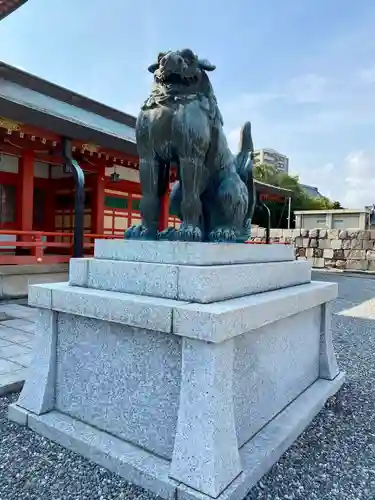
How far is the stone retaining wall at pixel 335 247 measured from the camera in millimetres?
12438

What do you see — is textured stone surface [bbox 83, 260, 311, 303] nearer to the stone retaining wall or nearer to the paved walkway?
the paved walkway

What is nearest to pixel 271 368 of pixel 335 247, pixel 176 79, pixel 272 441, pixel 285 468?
pixel 272 441

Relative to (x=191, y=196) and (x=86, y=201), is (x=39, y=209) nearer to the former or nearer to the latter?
(x=86, y=201)

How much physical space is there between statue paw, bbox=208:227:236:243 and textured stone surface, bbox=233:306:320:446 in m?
0.57

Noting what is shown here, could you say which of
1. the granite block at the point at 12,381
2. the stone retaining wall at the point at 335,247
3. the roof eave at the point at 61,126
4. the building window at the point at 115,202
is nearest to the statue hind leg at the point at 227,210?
the granite block at the point at 12,381

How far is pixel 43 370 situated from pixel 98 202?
253 inches

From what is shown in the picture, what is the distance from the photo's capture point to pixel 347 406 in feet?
8.22

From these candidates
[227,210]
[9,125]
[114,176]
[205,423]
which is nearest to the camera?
[205,423]

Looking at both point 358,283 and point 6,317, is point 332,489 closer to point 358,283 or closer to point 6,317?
point 6,317

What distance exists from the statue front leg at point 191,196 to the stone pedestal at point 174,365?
0.21 meters

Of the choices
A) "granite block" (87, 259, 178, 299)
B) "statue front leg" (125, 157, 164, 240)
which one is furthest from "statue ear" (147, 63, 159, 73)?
"granite block" (87, 259, 178, 299)

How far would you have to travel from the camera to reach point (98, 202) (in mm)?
8133

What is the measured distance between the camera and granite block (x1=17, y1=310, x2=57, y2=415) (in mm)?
2061

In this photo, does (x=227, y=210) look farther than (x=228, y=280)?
Yes
